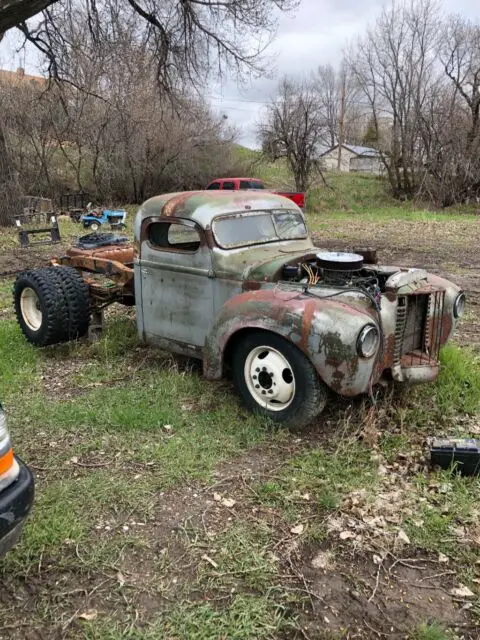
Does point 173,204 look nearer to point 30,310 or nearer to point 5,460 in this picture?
point 30,310

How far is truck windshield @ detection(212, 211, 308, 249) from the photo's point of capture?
4625 millimetres

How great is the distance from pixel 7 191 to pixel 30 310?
37.5 feet

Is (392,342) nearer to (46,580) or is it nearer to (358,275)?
(358,275)

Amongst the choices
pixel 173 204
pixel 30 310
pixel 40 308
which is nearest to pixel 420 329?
pixel 173 204

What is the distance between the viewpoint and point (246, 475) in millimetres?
3527

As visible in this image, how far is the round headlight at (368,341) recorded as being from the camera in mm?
3557

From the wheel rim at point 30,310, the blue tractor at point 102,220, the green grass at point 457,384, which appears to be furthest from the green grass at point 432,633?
the blue tractor at point 102,220

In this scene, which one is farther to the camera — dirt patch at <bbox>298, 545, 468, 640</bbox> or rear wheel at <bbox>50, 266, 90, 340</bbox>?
rear wheel at <bbox>50, 266, 90, 340</bbox>

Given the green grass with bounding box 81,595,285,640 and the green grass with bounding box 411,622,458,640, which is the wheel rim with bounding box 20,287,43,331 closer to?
the green grass with bounding box 81,595,285,640

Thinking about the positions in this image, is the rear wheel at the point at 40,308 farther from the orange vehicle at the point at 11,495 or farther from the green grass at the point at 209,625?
the green grass at the point at 209,625

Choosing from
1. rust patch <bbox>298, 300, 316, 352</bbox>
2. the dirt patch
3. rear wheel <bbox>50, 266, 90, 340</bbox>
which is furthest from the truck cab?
the dirt patch

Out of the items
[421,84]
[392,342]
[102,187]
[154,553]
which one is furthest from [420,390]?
[421,84]

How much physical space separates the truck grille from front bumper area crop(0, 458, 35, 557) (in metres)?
2.70

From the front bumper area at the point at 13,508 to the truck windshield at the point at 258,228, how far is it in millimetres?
2694
